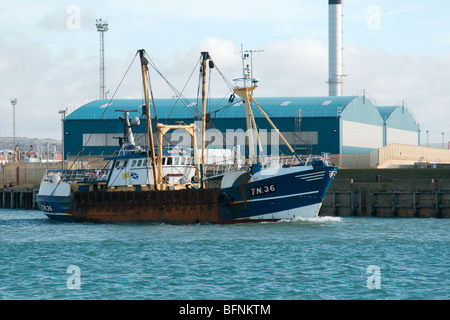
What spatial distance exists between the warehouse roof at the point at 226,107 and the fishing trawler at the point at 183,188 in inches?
983

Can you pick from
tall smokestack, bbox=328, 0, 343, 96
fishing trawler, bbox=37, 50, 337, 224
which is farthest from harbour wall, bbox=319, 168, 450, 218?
tall smokestack, bbox=328, 0, 343, 96

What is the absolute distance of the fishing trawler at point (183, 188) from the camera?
43875 mm

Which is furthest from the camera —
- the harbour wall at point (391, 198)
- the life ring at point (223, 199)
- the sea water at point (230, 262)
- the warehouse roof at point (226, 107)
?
the warehouse roof at point (226, 107)

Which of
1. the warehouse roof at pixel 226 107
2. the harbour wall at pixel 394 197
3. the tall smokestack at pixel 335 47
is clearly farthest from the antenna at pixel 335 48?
the harbour wall at pixel 394 197

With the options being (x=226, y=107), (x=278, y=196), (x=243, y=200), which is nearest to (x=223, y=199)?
(x=243, y=200)

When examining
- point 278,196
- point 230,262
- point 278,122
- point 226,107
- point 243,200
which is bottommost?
point 230,262

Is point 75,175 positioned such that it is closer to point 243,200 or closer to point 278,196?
point 243,200

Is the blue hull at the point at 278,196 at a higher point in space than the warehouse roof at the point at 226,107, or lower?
lower

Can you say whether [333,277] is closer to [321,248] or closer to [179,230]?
[321,248]

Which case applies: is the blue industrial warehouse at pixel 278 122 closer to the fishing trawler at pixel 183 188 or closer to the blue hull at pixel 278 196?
the fishing trawler at pixel 183 188

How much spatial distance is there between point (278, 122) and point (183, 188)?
30.6 m

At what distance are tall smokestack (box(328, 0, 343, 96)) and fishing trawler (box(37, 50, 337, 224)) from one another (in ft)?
182

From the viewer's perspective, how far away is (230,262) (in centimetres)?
2983
